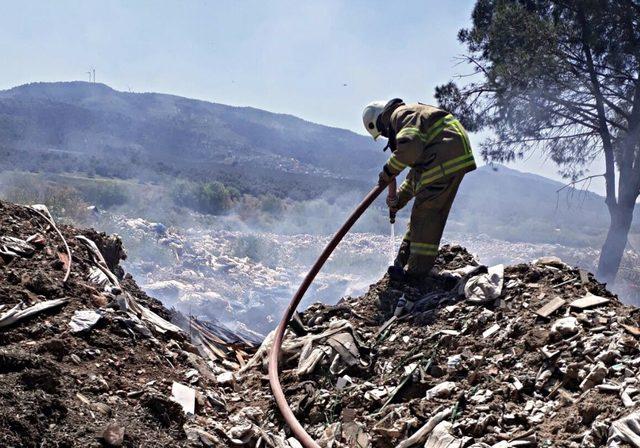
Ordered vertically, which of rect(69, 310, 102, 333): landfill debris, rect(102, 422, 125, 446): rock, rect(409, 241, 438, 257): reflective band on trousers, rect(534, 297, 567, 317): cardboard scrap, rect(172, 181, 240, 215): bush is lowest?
rect(172, 181, 240, 215): bush

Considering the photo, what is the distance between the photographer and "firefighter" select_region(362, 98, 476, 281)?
5477 millimetres

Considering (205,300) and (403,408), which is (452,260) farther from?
(205,300)

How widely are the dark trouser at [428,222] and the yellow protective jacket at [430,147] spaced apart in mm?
73

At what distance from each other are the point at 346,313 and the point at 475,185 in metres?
49.3

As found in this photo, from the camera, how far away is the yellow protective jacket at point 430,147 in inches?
214

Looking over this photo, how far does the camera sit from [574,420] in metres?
3.26

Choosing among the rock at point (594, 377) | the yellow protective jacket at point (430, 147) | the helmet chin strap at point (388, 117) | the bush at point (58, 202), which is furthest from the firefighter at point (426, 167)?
the bush at point (58, 202)

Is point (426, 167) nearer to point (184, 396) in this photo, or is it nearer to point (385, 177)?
point (385, 177)

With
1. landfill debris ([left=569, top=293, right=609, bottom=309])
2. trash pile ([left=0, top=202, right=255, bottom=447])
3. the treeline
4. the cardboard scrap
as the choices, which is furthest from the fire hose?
the treeline

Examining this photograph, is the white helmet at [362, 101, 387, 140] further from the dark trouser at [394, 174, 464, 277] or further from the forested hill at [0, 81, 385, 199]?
the forested hill at [0, 81, 385, 199]

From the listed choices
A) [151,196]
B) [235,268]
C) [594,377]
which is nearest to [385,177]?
[594,377]

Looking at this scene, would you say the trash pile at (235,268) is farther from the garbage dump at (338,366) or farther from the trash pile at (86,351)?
the garbage dump at (338,366)

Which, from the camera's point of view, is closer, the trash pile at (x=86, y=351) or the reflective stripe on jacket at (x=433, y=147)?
the trash pile at (x=86, y=351)

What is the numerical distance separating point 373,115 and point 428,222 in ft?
3.97
